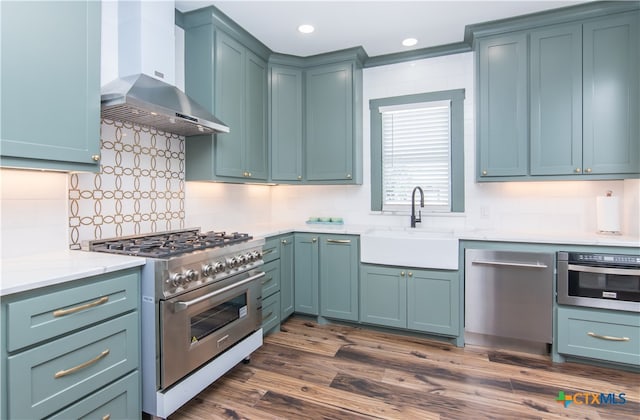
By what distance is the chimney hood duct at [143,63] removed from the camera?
6.30 feet

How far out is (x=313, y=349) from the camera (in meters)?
2.71

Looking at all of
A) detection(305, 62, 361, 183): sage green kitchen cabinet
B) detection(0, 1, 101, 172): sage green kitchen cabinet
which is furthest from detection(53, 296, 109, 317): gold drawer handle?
detection(305, 62, 361, 183): sage green kitchen cabinet

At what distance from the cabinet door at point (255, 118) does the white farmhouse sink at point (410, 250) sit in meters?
1.19

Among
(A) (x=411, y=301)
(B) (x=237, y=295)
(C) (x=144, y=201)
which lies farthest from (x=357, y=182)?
(C) (x=144, y=201)

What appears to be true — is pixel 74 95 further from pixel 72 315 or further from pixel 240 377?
pixel 240 377

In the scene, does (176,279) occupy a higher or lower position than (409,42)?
lower

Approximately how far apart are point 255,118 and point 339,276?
1673 millimetres

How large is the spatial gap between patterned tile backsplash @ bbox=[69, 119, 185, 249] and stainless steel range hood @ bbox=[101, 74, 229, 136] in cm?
14

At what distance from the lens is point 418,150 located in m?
3.41

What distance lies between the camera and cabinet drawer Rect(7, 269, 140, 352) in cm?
124

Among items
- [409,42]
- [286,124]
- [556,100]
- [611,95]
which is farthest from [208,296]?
[611,95]

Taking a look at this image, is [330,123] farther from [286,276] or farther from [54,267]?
[54,267]

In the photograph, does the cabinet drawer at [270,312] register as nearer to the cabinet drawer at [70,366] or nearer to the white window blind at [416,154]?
the cabinet drawer at [70,366]

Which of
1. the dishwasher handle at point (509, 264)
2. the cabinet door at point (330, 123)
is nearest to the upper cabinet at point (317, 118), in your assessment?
the cabinet door at point (330, 123)
